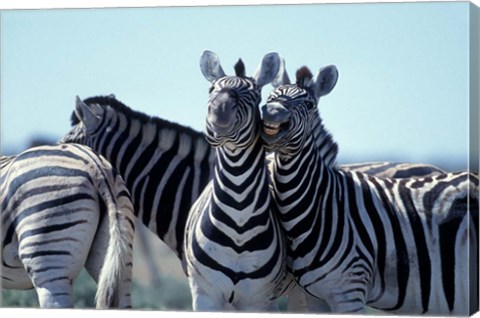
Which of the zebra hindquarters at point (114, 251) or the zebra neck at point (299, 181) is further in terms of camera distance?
the zebra hindquarters at point (114, 251)

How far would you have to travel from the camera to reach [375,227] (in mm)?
10492

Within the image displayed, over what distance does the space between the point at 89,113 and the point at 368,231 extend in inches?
103

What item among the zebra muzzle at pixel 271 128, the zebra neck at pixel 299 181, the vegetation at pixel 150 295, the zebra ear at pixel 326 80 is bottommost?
the vegetation at pixel 150 295

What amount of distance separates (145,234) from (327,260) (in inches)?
74.0

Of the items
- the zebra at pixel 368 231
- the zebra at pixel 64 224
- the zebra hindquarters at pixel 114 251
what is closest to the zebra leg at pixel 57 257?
the zebra at pixel 64 224

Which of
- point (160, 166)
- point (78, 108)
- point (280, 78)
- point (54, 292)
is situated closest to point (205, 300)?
point (54, 292)

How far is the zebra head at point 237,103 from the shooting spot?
9812mm

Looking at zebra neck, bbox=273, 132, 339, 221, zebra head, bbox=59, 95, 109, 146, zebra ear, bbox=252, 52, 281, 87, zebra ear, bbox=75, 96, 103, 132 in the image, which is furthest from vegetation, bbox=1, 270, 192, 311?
zebra ear, bbox=252, 52, 281, 87

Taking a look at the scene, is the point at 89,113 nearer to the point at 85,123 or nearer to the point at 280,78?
the point at 85,123

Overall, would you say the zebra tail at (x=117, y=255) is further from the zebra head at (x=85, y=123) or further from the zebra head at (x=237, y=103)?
the zebra head at (x=237, y=103)

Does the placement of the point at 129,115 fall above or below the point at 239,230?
above

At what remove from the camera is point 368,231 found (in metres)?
10.5

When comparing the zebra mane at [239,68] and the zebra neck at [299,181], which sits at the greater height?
the zebra mane at [239,68]

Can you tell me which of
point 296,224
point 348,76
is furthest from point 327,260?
point 348,76
